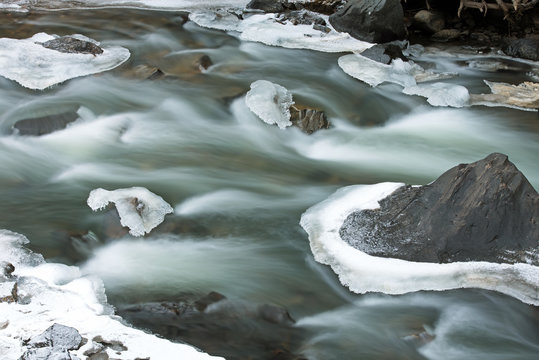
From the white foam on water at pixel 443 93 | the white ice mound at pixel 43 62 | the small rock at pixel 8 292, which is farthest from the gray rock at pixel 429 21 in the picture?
the small rock at pixel 8 292

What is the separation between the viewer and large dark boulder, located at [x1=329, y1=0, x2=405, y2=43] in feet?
28.3

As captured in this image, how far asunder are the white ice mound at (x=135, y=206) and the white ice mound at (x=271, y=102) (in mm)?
1913

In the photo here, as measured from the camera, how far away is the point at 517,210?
424 centimetres

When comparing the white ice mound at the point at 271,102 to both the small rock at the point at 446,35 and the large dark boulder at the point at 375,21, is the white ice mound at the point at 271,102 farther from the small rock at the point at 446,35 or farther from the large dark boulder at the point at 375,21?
the small rock at the point at 446,35

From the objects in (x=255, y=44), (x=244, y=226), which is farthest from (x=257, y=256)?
(x=255, y=44)

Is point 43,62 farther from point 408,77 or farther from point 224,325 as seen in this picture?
point 224,325

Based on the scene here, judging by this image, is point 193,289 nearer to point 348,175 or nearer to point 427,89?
point 348,175

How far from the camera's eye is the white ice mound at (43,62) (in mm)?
7012

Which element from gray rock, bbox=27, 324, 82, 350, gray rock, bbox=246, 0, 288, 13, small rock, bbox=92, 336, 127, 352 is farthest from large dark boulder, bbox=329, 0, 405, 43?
gray rock, bbox=27, 324, 82, 350

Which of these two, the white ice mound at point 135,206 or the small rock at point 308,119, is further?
the small rock at point 308,119

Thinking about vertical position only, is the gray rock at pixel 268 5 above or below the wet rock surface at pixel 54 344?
above

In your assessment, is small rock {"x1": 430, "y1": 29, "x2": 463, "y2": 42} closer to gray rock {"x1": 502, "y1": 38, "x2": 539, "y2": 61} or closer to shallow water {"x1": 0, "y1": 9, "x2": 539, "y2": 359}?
gray rock {"x1": 502, "y1": 38, "x2": 539, "y2": 61}

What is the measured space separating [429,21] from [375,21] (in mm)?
1290

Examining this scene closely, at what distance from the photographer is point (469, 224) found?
4223mm
